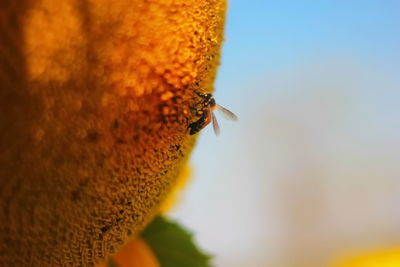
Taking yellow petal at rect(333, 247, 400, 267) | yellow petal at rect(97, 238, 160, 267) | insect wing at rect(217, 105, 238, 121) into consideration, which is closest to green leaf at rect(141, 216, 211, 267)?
yellow petal at rect(97, 238, 160, 267)

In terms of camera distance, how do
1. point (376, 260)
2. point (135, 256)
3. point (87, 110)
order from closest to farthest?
point (87, 110)
point (135, 256)
point (376, 260)

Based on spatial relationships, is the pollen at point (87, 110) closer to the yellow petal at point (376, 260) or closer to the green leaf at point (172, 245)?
the green leaf at point (172, 245)

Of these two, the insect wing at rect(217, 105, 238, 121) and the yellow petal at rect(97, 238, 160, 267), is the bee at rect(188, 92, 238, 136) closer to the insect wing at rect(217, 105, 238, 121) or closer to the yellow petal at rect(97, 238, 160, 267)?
the insect wing at rect(217, 105, 238, 121)

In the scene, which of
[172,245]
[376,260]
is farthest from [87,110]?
[376,260]

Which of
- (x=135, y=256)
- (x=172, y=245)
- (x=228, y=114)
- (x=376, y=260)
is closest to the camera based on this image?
(x=228, y=114)

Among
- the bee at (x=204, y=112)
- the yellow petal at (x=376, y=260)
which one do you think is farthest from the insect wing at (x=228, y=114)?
the yellow petal at (x=376, y=260)

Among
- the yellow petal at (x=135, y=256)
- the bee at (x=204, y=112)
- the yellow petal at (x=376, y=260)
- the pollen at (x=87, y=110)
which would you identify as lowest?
the pollen at (x=87, y=110)

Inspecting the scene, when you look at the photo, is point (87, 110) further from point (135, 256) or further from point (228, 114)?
point (135, 256)

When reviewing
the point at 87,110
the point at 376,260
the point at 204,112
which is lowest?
the point at 87,110
